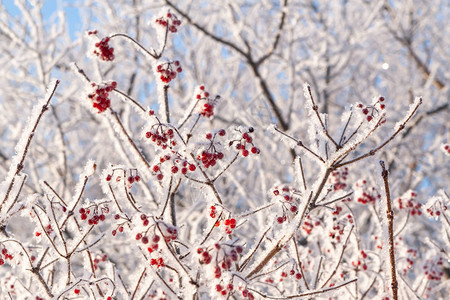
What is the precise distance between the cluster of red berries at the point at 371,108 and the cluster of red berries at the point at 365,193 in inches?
43.7

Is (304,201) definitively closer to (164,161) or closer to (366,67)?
(164,161)

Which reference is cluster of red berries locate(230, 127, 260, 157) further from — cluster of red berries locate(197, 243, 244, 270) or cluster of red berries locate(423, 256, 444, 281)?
cluster of red berries locate(423, 256, 444, 281)

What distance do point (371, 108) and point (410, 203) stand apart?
4.20 feet

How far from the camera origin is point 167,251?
1704 millimetres

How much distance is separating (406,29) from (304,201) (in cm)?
737

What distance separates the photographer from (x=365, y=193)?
318 cm

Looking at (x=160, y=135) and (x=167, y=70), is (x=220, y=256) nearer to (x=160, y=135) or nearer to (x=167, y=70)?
(x=160, y=135)

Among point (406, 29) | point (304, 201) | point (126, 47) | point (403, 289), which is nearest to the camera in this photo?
point (304, 201)

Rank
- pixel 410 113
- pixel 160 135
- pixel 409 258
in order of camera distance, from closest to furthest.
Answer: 1. pixel 410 113
2. pixel 160 135
3. pixel 409 258

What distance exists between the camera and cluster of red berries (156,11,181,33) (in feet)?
8.88

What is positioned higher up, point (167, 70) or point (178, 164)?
point (167, 70)

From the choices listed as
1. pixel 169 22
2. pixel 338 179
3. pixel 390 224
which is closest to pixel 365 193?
pixel 338 179

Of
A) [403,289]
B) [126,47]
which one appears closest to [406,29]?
[126,47]

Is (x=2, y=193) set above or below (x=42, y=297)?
above
